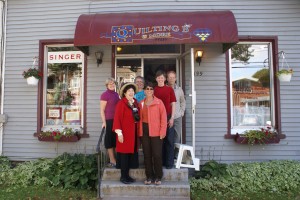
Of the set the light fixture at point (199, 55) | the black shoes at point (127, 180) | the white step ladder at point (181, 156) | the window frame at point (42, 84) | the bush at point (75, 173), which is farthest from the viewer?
the window frame at point (42, 84)

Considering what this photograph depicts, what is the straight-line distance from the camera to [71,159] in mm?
5445

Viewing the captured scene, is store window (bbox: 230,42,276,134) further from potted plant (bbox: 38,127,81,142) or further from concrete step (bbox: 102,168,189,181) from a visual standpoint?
potted plant (bbox: 38,127,81,142)

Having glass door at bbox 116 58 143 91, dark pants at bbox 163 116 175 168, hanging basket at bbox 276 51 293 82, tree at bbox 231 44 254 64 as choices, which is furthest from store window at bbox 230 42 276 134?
glass door at bbox 116 58 143 91

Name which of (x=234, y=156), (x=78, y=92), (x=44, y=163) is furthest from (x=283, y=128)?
(x=44, y=163)

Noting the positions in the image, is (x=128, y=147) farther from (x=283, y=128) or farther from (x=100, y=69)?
(x=283, y=128)

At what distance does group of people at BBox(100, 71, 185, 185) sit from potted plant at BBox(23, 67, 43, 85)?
219cm

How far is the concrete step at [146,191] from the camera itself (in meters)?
4.53

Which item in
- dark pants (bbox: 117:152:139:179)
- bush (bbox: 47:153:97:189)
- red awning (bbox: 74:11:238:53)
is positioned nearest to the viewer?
dark pants (bbox: 117:152:139:179)

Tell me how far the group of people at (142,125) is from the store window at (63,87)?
5.82ft

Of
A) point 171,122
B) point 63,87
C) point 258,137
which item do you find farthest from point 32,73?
point 258,137

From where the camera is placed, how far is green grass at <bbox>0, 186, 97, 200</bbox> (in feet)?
15.7

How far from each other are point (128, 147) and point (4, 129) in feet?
12.0

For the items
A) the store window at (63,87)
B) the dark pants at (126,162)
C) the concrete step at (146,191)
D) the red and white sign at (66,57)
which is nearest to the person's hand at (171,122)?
the dark pants at (126,162)

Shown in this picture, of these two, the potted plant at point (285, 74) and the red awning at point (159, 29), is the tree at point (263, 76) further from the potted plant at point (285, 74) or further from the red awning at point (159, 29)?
the red awning at point (159, 29)
